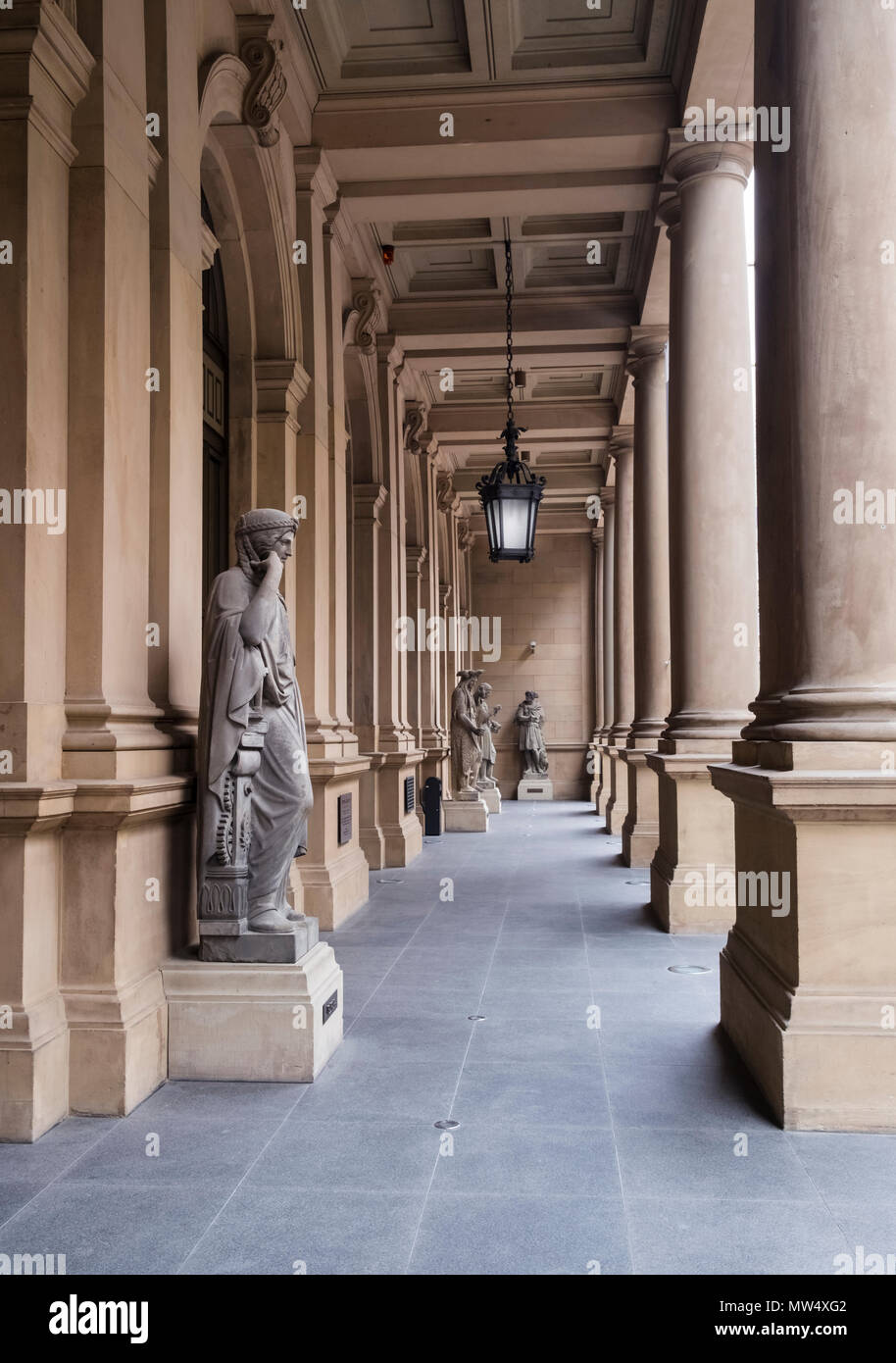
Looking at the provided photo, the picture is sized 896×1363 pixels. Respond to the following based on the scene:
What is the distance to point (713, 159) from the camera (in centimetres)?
862

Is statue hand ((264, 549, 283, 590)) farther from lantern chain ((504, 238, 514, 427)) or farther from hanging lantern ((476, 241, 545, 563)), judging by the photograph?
lantern chain ((504, 238, 514, 427))

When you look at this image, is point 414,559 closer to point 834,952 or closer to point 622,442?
point 622,442

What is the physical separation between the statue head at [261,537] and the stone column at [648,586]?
7.34m

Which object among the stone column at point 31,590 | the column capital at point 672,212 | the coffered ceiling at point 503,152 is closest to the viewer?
the stone column at point 31,590

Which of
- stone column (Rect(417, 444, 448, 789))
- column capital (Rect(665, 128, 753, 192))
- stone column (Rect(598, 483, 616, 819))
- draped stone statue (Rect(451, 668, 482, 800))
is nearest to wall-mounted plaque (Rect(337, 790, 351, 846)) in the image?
column capital (Rect(665, 128, 753, 192))

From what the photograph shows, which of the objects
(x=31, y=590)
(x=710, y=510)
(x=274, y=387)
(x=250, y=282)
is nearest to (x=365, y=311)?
(x=250, y=282)

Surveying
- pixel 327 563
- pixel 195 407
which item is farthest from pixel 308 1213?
pixel 327 563

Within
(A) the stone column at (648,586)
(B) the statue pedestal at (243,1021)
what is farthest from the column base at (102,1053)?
(A) the stone column at (648,586)

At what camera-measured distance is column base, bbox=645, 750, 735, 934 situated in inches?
344

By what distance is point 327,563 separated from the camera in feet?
32.9

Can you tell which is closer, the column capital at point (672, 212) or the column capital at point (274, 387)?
the column capital at point (274, 387)

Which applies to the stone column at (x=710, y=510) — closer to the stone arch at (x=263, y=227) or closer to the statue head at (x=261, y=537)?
the stone arch at (x=263, y=227)

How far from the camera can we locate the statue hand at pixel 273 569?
215 inches

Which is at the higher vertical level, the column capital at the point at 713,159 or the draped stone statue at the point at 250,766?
the column capital at the point at 713,159
